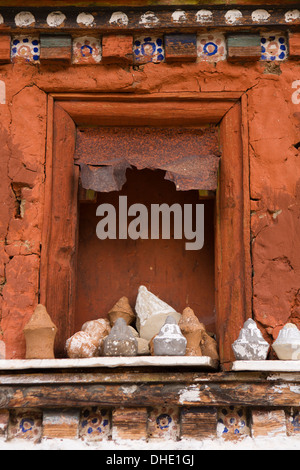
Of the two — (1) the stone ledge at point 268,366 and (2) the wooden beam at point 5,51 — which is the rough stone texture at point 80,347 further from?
(2) the wooden beam at point 5,51

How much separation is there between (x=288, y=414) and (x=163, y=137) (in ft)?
6.44

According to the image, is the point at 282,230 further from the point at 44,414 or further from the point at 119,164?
the point at 44,414

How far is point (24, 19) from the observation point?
202 inches

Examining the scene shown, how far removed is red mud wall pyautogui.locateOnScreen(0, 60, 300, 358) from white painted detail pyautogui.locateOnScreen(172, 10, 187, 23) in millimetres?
290

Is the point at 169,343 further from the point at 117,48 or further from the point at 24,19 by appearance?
the point at 24,19

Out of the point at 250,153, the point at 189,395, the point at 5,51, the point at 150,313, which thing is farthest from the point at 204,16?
the point at 189,395

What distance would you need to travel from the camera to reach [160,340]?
443 cm

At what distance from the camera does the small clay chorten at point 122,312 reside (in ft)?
17.4

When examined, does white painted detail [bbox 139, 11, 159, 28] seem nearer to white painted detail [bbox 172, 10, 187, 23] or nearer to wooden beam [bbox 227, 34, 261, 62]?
white painted detail [bbox 172, 10, 187, 23]

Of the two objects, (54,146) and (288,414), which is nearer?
(288,414)

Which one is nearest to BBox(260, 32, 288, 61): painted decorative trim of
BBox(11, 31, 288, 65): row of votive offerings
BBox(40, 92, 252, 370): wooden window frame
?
BBox(11, 31, 288, 65): row of votive offerings

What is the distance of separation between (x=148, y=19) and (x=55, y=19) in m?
0.60

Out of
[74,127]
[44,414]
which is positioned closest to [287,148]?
[74,127]

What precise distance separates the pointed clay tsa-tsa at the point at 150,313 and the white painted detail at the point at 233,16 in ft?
6.09
